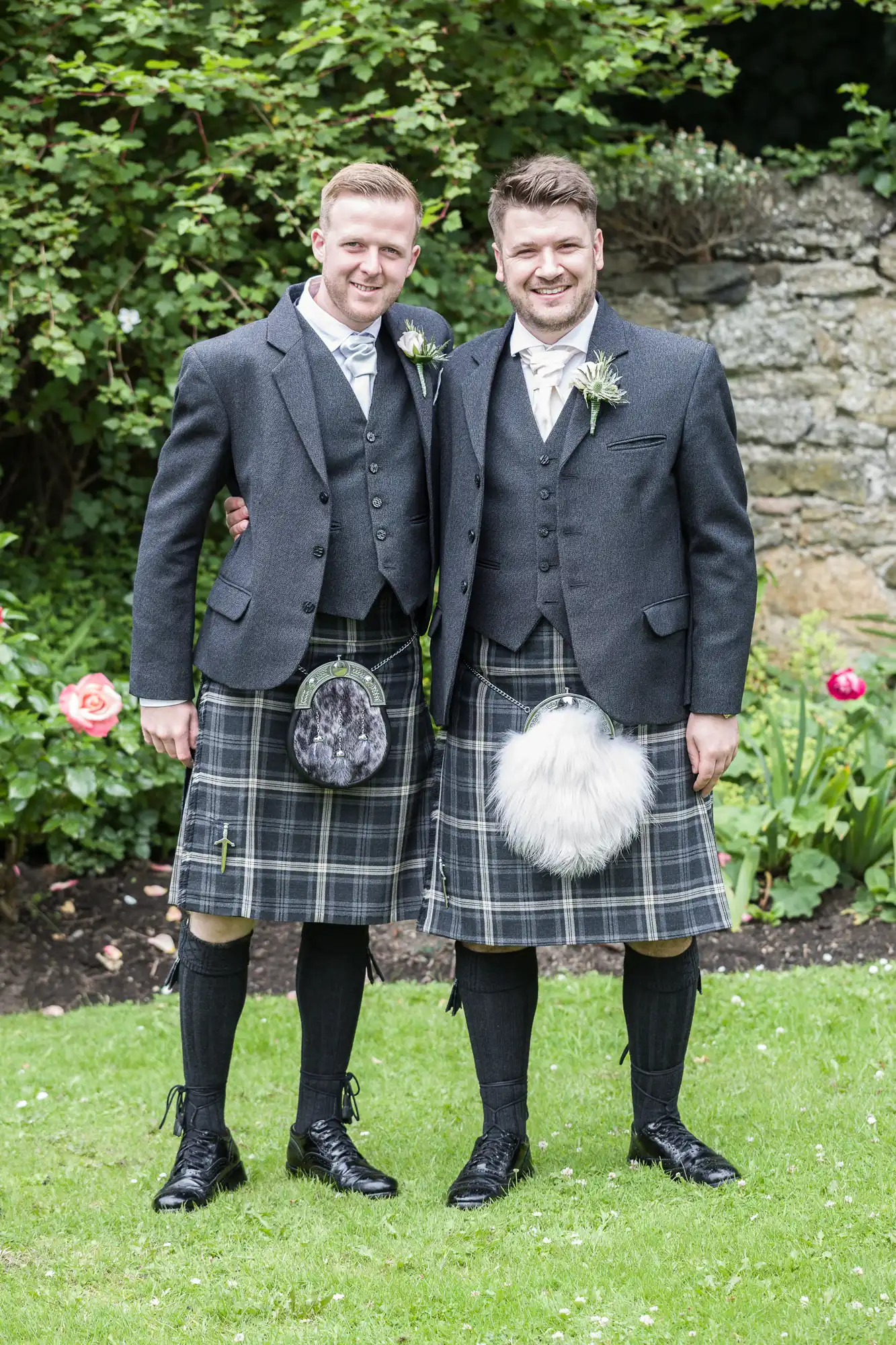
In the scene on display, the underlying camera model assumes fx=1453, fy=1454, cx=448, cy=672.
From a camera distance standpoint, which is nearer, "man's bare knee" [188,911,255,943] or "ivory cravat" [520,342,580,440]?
"ivory cravat" [520,342,580,440]

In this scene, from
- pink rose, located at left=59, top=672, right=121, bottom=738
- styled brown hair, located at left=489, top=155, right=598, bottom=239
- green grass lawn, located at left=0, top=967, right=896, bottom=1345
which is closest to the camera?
green grass lawn, located at left=0, top=967, right=896, bottom=1345

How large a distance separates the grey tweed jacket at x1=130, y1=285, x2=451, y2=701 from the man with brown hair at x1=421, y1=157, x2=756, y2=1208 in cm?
18

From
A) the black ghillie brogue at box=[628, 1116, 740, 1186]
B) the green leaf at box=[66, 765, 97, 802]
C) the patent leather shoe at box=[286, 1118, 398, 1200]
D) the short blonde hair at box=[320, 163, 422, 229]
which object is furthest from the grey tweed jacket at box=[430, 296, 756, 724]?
the green leaf at box=[66, 765, 97, 802]

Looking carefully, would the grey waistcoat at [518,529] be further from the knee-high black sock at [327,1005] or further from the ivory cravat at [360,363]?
the knee-high black sock at [327,1005]

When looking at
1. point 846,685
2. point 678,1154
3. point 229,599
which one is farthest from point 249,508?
point 846,685

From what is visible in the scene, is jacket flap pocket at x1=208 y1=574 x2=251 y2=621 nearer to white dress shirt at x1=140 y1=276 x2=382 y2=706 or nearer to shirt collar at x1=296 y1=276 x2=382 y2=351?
white dress shirt at x1=140 y1=276 x2=382 y2=706

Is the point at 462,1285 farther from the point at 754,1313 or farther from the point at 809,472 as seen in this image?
the point at 809,472

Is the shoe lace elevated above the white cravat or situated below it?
below

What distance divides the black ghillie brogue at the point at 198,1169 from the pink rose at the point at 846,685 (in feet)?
7.80

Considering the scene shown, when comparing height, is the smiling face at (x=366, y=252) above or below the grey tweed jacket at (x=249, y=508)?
above

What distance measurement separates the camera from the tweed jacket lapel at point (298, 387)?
2570mm

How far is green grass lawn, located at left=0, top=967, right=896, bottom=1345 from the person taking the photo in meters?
2.19

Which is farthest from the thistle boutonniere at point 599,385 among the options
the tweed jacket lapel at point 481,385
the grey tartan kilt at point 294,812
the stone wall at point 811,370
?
the stone wall at point 811,370

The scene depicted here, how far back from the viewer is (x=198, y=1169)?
269 cm
